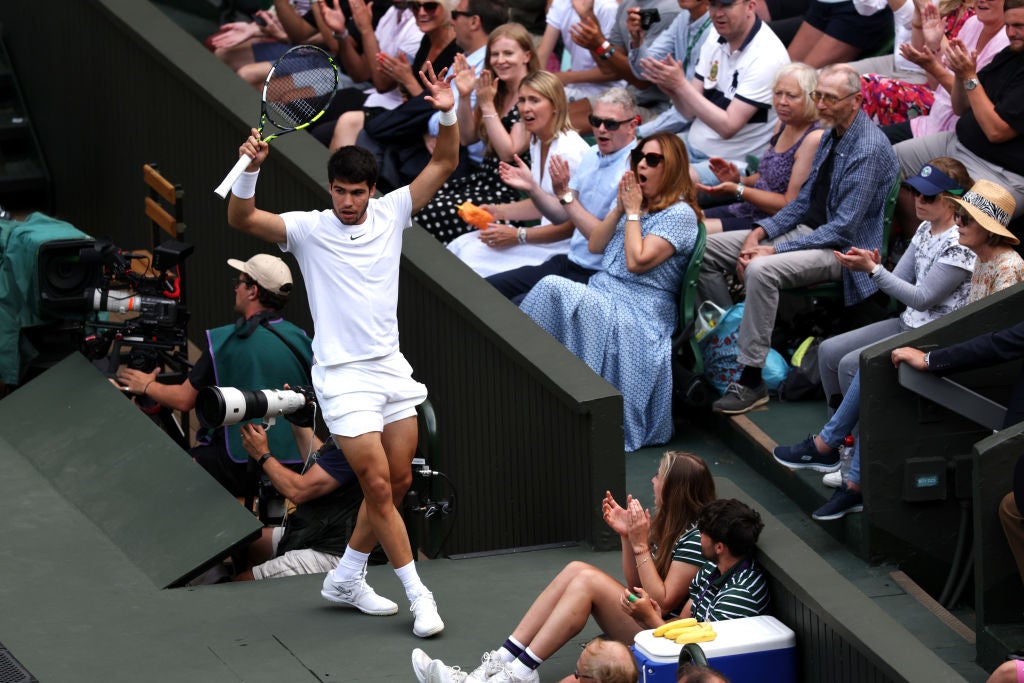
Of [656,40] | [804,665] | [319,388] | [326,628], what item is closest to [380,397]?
[319,388]

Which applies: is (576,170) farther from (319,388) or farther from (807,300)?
(319,388)

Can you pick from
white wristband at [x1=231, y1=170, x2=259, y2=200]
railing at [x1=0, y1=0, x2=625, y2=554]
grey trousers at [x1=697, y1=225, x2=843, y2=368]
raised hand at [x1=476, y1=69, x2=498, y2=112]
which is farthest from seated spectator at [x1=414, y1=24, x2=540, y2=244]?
white wristband at [x1=231, y1=170, x2=259, y2=200]

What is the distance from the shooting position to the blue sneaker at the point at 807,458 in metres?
7.53

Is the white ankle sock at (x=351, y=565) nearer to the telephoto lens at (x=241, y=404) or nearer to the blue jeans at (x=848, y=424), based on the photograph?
the telephoto lens at (x=241, y=404)

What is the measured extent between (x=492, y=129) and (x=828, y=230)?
2.06 metres

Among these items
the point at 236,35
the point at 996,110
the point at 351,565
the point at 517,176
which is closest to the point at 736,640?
the point at 351,565

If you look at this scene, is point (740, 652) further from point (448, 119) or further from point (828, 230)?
point (828, 230)

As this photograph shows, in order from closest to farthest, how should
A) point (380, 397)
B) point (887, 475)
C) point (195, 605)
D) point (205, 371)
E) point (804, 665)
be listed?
point (804, 665) → point (380, 397) → point (195, 605) → point (887, 475) → point (205, 371)

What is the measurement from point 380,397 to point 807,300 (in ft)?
10.8

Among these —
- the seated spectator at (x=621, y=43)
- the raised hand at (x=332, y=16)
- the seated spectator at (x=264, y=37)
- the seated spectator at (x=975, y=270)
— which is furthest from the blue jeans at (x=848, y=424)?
the seated spectator at (x=264, y=37)

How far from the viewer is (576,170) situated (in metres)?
8.80

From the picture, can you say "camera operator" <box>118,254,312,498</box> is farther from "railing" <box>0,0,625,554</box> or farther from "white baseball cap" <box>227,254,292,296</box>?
"railing" <box>0,0,625,554</box>

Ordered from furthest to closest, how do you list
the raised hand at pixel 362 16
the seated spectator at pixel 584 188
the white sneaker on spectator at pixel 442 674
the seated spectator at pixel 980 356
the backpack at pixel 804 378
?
the raised hand at pixel 362 16, the seated spectator at pixel 584 188, the backpack at pixel 804 378, the seated spectator at pixel 980 356, the white sneaker on spectator at pixel 442 674

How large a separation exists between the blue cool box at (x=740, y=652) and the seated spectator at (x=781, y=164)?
11.5 feet
